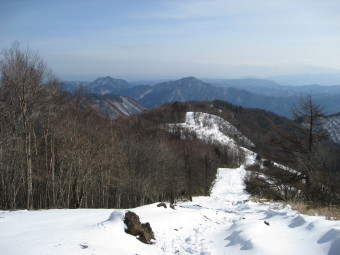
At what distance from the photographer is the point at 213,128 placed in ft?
547

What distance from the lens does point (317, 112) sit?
78.3 feet

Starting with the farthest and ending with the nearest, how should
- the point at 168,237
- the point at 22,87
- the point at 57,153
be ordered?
the point at 57,153 < the point at 22,87 < the point at 168,237

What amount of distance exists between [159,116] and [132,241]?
147870 mm

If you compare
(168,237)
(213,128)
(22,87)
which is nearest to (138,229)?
(168,237)

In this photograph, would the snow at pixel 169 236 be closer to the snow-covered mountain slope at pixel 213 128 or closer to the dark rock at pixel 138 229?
the dark rock at pixel 138 229

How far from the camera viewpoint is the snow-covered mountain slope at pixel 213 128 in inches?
5891

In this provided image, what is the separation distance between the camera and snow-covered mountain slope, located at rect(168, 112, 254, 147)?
149625 mm

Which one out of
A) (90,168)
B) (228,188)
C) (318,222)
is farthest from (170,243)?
(228,188)

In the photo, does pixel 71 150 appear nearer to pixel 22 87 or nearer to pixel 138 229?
pixel 22 87

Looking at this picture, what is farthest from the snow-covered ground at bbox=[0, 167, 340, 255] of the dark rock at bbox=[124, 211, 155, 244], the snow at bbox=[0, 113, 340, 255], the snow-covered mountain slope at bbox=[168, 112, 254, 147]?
the snow-covered mountain slope at bbox=[168, 112, 254, 147]

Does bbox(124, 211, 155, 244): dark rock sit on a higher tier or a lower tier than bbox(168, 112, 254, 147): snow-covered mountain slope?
higher

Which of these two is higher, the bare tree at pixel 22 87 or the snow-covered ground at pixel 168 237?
the bare tree at pixel 22 87

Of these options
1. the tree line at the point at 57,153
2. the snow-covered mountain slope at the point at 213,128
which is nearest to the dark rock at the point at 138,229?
the tree line at the point at 57,153

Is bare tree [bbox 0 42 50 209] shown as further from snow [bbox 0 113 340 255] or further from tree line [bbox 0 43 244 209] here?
snow [bbox 0 113 340 255]
